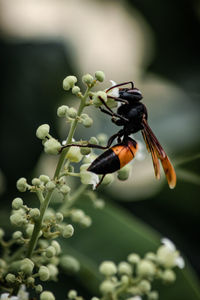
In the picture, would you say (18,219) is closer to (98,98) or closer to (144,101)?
(98,98)

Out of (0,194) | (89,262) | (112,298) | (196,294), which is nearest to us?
(112,298)

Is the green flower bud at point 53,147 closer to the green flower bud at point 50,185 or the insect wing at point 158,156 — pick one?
the green flower bud at point 50,185

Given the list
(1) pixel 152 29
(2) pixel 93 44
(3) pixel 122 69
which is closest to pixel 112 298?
(1) pixel 152 29

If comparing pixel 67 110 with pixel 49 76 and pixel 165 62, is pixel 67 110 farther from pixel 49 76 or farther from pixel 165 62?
pixel 165 62

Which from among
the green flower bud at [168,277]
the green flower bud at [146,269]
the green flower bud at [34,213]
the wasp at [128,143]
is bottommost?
the green flower bud at [168,277]

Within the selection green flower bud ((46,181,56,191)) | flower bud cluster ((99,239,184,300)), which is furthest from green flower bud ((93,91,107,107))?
flower bud cluster ((99,239,184,300))

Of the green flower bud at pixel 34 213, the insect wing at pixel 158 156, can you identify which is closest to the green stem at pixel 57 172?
the green flower bud at pixel 34 213

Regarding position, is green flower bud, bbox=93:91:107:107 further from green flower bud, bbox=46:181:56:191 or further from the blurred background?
the blurred background
